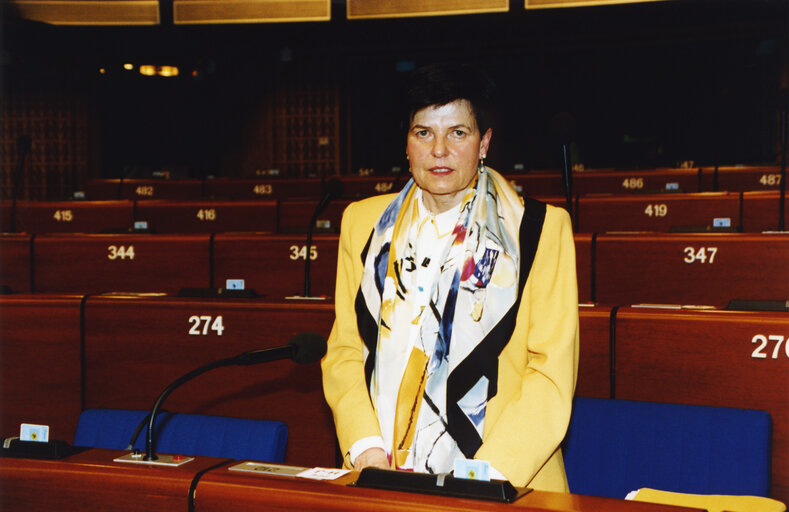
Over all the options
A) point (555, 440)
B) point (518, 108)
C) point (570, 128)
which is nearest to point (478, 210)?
→ point (555, 440)

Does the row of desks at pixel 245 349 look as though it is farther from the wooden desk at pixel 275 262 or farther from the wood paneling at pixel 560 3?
the wood paneling at pixel 560 3

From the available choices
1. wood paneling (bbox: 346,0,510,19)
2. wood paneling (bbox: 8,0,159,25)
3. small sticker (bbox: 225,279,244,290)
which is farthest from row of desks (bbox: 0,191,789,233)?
wood paneling (bbox: 346,0,510,19)

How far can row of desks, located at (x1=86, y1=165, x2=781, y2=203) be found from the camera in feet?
20.5

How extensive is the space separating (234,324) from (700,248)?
6.57 feet

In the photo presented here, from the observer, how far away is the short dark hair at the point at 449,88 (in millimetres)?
1642

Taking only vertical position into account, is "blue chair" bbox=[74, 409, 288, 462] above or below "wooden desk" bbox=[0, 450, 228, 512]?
below

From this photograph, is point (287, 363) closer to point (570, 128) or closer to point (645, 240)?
point (570, 128)

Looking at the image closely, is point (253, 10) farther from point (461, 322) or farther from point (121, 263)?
point (461, 322)

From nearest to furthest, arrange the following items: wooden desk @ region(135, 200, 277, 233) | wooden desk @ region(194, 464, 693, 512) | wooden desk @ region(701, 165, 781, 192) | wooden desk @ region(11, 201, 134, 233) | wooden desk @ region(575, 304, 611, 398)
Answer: wooden desk @ region(194, 464, 693, 512), wooden desk @ region(575, 304, 611, 398), wooden desk @ region(135, 200, 277, 233), wooden desk @ region(11, 201, 134, 233), wooden desk @ region(701, 165, 781, 192)

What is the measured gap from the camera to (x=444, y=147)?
1.67 metres

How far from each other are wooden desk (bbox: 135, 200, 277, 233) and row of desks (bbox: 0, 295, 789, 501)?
8.54ft

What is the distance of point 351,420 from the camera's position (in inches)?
65.7

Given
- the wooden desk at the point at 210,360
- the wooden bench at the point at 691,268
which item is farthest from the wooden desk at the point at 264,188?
the wooden desk at the point at 210,360

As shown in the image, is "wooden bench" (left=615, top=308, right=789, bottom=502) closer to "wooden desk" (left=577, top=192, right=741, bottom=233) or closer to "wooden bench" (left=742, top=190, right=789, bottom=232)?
"wooden desk" (left=577, top=192, right=741, bottom=233)
